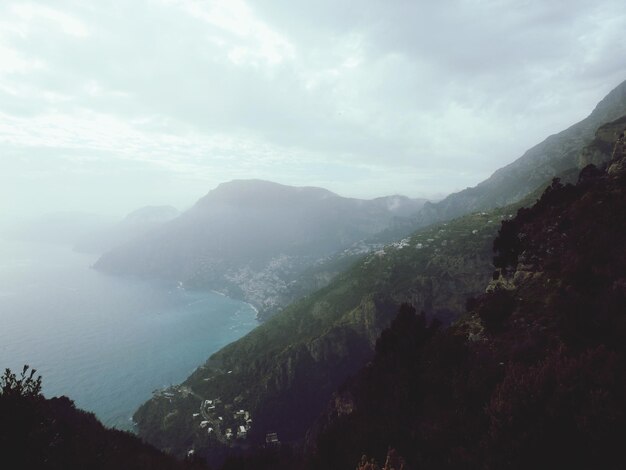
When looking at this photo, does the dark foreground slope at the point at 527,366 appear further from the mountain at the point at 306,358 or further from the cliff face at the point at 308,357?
the cliff face at the point at 308,357

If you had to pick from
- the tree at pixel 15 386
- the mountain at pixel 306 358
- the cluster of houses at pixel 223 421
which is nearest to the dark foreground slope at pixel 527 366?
the tree at pixel 15 386

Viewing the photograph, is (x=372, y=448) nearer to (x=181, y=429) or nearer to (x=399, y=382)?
(x=399, y=382)

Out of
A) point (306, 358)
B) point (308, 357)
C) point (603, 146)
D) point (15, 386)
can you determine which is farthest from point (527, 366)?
point (308, 357)

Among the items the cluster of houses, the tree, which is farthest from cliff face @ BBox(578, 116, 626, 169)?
the cluster of houses

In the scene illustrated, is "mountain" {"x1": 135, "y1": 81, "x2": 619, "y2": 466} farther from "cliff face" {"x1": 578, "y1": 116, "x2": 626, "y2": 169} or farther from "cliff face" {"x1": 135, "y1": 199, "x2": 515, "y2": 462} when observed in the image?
"cliff face" {"x1": 578, "y1": 116, "x2": 626, "y2": 169}

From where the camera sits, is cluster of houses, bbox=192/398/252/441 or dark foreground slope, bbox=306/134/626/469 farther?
cluster of houses, bbox=192/398/252/441

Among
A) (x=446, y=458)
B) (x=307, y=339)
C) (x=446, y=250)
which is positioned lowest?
(x=307, y=339)

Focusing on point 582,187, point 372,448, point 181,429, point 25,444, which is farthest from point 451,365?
point 181,429
